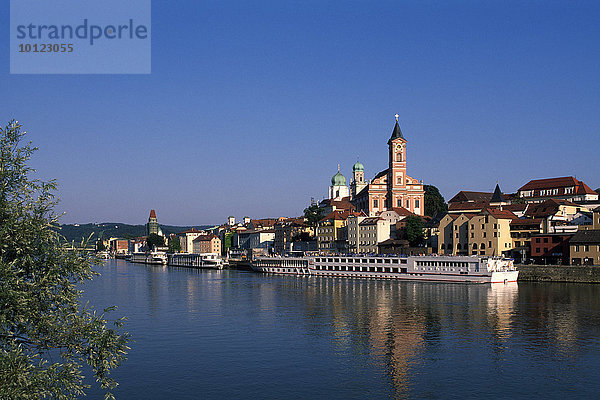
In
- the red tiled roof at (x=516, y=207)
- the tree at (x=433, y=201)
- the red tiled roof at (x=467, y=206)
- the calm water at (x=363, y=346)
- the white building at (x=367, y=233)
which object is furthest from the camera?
the tree at (x=433, y=201)

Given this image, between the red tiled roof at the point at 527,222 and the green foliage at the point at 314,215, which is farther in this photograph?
the green foliage at the point at 314,215

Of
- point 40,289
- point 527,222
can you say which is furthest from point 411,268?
point 40,289

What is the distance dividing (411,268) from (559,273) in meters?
19.5

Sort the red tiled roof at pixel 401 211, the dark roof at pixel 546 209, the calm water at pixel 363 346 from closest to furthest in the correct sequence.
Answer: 1. the calm water at pixel 363 346
2. the dark roof at pixel 546 209
3. the red tiled roof at pixel 401 211

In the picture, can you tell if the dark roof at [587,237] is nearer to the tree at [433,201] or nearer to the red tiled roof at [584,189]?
the red tiled roof at [584,189]

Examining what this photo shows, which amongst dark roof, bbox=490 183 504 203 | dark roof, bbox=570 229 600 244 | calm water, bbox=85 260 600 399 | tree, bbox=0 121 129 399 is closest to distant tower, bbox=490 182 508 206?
dark roof, bbox=490 183 504 203

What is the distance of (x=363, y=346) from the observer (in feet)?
126

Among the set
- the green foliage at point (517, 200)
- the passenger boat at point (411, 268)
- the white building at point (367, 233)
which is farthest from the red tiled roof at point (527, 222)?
the green foliage at point (517, 200)

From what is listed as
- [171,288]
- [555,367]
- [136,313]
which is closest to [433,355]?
[555,367]

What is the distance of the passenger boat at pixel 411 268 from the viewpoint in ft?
273

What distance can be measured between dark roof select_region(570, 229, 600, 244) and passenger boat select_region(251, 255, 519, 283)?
886 cm

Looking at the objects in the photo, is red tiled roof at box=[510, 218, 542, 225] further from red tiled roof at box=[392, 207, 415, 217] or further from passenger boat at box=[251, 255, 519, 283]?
red tiled roof at box=[392, 207, 415, 217]

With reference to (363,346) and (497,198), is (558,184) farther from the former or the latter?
(363,346)

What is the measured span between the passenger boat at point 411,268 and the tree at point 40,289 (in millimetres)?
71004
